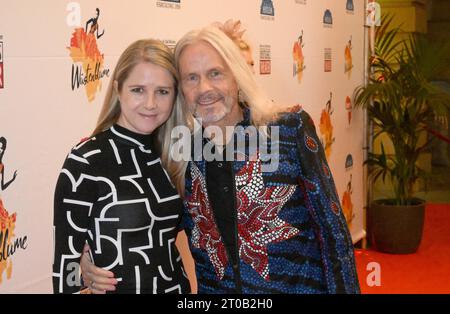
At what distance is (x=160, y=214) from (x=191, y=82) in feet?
1.44

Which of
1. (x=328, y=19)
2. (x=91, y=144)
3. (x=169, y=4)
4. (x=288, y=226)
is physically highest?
(x=328, y=19)

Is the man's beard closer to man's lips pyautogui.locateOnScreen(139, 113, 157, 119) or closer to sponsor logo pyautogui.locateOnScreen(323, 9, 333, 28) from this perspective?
man's lips pyautogui.locateOnScreen(139, 113, 157, 119)

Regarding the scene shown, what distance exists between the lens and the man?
6.26 ft

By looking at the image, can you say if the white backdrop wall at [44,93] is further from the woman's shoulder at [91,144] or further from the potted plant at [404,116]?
the potted plant at [404,116]

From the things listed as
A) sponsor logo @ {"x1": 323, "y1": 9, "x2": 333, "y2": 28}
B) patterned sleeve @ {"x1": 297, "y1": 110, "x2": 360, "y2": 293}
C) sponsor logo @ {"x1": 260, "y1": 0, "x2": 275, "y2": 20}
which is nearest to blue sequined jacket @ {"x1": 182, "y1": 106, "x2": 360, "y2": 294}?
patterned sleeve @ {"x1": 297, "y1": 110, "x2": 360, "y2": 293}

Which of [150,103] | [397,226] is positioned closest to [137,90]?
[150,103]

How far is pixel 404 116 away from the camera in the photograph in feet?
17.4

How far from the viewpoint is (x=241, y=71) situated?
6.52 feet

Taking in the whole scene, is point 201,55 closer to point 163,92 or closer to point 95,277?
point 163,92

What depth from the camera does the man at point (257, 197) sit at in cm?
191

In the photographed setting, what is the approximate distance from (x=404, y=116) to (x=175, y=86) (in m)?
3.72

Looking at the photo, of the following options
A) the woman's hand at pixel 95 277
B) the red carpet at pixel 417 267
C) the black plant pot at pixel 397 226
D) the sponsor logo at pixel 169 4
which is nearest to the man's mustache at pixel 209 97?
the woman's hand at pixel 95 277

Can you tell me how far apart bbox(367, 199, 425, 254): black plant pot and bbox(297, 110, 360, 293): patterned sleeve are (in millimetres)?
3588

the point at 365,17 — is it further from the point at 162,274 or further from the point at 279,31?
the point at 162,274
